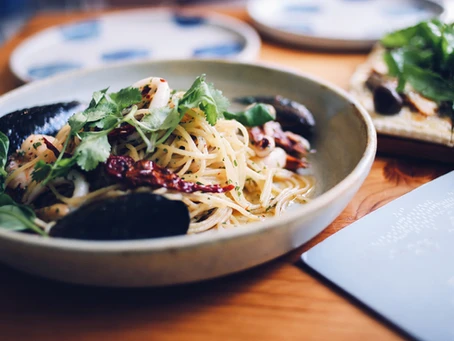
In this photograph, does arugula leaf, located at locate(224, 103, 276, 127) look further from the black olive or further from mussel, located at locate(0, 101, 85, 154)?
mussel, located at locate(0, 101, 85, 154)

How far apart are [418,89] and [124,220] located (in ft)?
5.18

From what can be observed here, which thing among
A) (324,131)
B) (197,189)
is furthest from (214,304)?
(324,131)

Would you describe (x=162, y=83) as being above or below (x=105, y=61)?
above

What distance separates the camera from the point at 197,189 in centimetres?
145

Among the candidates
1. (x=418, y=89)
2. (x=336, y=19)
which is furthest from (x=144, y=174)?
(x=336, y=19)

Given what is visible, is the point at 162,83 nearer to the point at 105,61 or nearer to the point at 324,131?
the point at 324,131

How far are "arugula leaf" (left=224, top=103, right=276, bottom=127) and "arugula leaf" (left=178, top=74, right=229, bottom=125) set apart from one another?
219 mm

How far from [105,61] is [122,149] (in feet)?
5.30

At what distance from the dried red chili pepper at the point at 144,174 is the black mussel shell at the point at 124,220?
135 millimetres

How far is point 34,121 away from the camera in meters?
1.70

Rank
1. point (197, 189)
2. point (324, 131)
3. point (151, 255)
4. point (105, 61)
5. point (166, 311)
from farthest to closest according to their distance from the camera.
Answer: point (105, 61) < point (324, 131) < point (197, 189) < point (166, 311) < point (151, 255)

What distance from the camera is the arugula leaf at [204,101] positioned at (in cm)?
148

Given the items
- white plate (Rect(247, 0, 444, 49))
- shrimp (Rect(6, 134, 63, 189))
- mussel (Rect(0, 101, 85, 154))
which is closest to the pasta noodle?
shrimp (Rect(6, 134, 63, 189))

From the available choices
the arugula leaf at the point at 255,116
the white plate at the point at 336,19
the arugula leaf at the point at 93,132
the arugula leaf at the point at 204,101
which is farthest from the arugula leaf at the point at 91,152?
the white plate at the point at 336,19
